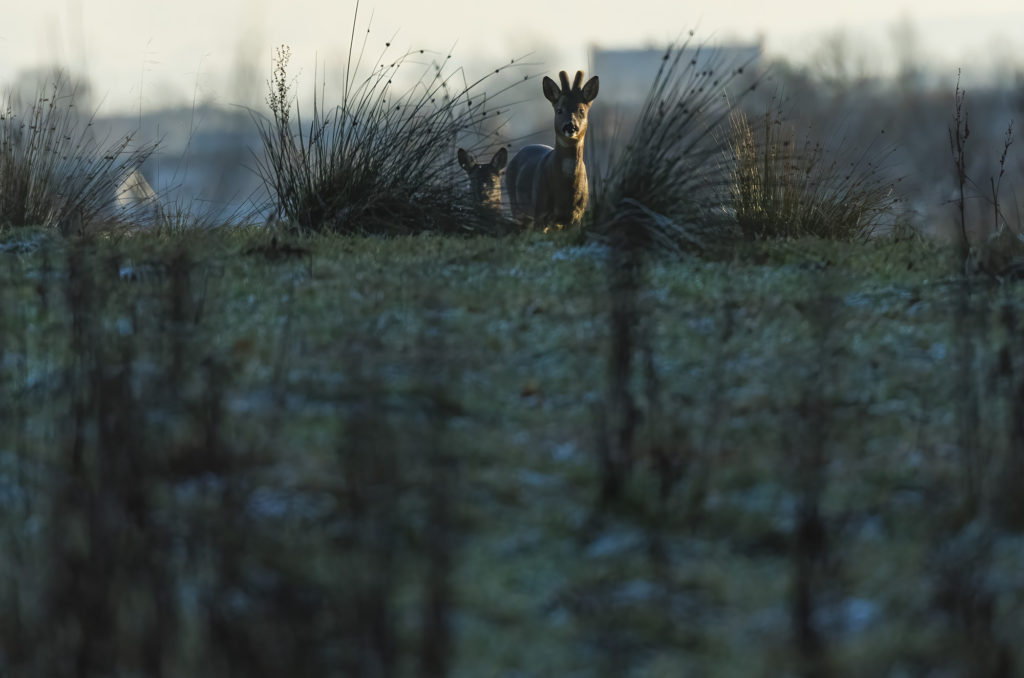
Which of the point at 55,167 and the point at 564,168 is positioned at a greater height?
the point at 55,167

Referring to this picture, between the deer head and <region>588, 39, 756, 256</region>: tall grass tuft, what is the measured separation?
1.62 metres

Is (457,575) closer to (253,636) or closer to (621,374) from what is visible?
(253,636)

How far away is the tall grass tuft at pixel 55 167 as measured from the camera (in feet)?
27.1

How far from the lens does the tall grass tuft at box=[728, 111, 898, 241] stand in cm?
791

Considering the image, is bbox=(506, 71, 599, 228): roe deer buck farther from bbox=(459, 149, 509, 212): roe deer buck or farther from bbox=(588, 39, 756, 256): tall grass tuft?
bbox=(588, 39, 756, 256): tall grass tuft

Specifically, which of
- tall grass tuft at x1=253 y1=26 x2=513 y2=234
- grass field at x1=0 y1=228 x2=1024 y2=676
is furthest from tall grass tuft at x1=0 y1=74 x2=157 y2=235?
grass field at x1=0 y1=228 x2=1024 y2=676

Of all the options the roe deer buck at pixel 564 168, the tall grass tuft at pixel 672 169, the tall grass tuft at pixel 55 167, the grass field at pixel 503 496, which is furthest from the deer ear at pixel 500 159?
the grass field at pixel 503 496

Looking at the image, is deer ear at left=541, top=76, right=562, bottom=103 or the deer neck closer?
the deer neck

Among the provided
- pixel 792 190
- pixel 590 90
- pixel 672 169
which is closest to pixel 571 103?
pixel 590 90

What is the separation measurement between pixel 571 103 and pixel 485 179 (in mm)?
827

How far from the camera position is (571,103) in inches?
346

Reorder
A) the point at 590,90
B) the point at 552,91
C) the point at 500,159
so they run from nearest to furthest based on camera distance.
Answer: the point at 590,90
the point at 552,91
the point at 500,159

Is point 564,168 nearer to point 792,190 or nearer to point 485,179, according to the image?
point 485,179

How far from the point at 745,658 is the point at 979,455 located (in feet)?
3.34
